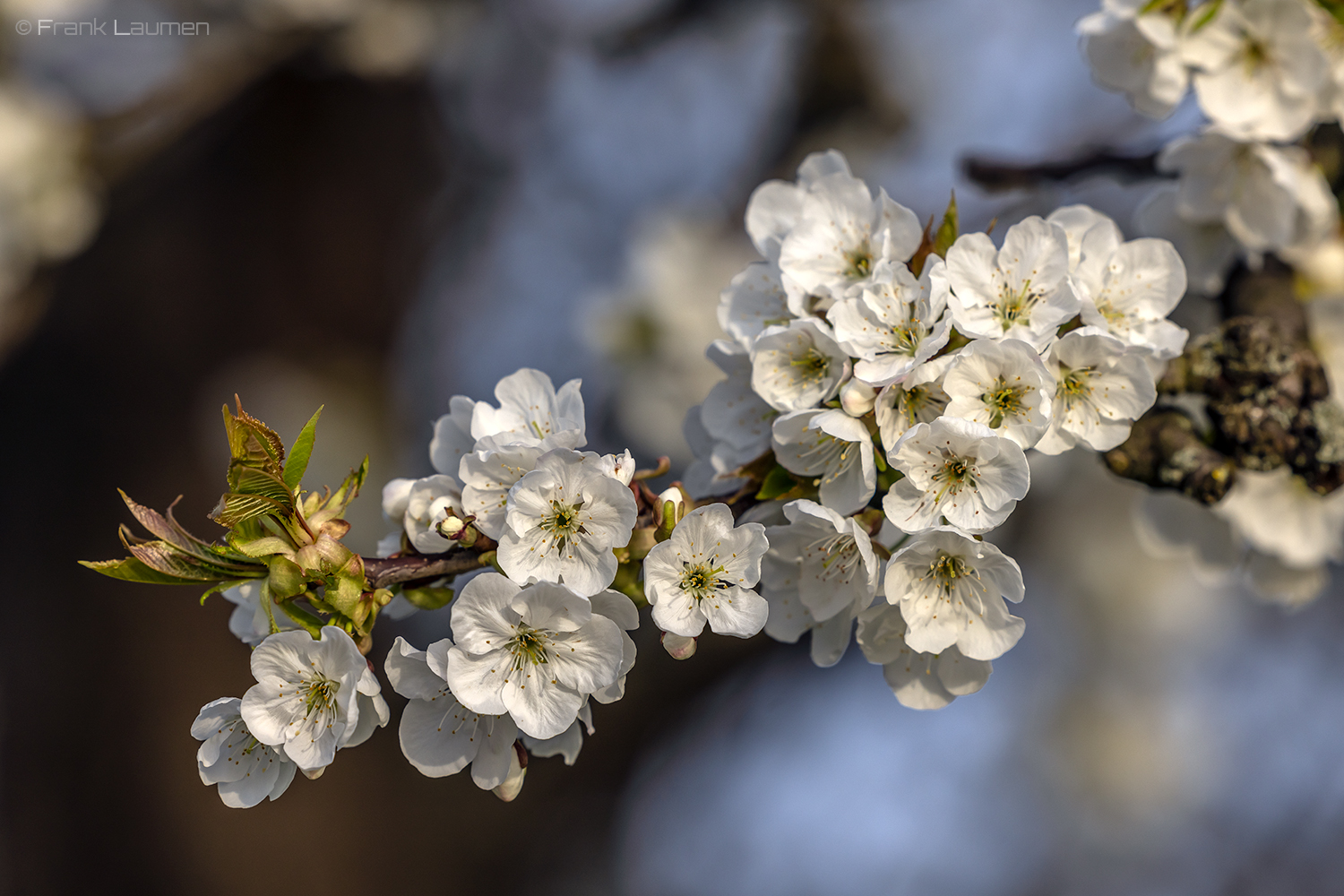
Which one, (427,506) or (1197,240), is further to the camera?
(1197,240)

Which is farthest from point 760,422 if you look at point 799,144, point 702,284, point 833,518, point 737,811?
point 737,811

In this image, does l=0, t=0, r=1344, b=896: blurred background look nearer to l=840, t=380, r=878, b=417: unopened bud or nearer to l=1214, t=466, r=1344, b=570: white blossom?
l=1214, t=466, r=1344, b=570: white blossom

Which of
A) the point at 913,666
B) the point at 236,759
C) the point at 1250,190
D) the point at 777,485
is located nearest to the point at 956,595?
the point at 913,666

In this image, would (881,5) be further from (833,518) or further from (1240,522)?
(833,518)

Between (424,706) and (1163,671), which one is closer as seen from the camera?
(424,706)

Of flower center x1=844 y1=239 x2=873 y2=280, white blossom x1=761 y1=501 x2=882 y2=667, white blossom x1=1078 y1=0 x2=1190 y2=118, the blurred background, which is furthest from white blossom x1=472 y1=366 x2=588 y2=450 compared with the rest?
the blurred background

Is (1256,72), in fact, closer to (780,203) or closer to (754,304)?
(780,203)
